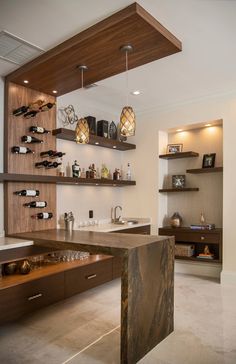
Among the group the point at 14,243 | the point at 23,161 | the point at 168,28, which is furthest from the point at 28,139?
the point at 168,28

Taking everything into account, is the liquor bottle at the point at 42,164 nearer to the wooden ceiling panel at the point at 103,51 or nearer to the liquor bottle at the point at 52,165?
the liquor bottle at the point at 52,165

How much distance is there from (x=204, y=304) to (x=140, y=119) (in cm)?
323

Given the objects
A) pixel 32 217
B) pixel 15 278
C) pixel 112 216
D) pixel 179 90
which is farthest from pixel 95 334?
pixel 179 90

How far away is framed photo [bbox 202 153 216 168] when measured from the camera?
439 cm

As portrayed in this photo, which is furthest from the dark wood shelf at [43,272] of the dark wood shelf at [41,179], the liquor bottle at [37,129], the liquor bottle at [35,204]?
the liquor bottle at [37,129]

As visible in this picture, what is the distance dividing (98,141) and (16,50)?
1814mm

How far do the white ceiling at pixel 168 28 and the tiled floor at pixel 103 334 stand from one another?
2.78 meters

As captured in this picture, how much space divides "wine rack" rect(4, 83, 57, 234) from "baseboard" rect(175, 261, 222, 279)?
2294mm

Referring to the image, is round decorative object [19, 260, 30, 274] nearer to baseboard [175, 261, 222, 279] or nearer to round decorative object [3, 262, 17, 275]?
round decorative object [3, 262, 17, 275]

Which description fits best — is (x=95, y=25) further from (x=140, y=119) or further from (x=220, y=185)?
(x=220, y=185)

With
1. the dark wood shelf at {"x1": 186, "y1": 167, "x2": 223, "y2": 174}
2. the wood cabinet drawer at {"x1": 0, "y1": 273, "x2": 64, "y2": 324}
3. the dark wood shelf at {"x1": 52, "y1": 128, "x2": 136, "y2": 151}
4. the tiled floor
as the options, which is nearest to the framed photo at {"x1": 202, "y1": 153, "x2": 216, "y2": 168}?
the dark wood shelf at {"x1": 186, "y1": 167, "x2": 223, "y2": 174}

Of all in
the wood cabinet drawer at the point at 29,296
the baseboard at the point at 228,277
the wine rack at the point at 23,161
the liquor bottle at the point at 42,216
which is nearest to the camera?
the wood cabinet drawer at the point at 29,296

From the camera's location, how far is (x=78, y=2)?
2123 millimetres

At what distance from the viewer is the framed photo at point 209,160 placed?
4.39m
